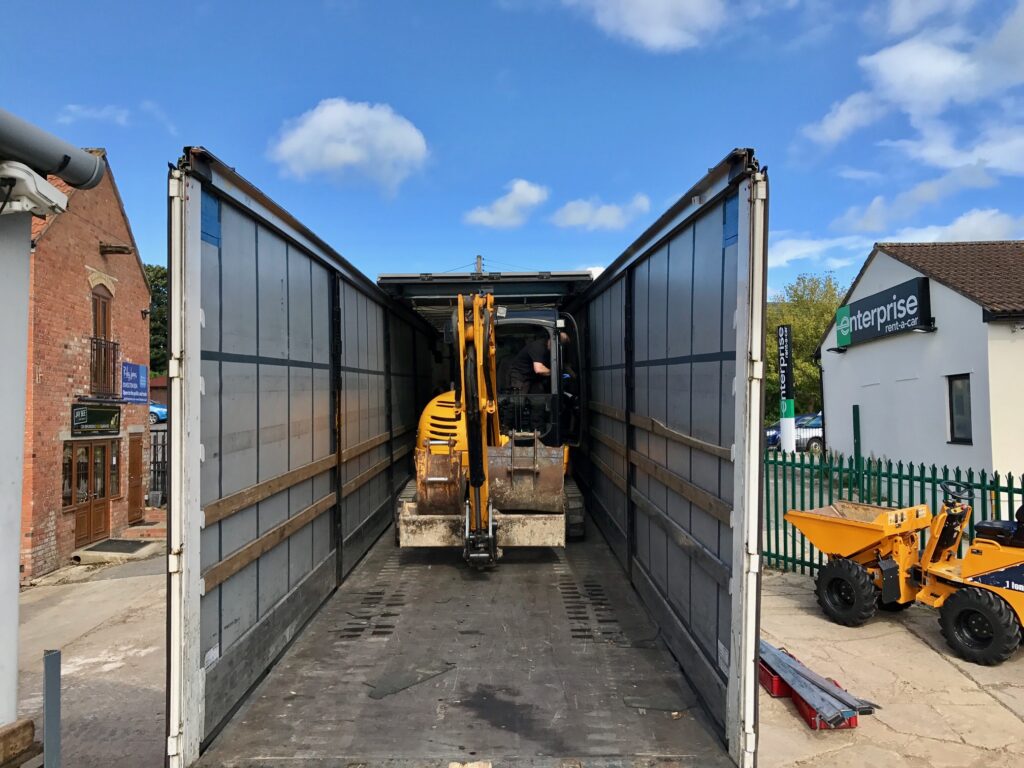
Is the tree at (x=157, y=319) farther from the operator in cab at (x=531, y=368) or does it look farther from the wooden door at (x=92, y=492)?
the operator in cab at (x=531, y=368)

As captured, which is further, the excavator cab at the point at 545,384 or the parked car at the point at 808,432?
the parked car at the point at 808,432

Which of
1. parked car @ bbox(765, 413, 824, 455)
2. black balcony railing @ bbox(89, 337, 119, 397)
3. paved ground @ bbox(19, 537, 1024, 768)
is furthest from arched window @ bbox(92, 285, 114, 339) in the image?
parked car @ bbox(765, 413, 824, 455)

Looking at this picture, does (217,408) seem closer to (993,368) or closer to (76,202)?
(76,202)

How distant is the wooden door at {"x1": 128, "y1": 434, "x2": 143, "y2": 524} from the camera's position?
45.1 ft

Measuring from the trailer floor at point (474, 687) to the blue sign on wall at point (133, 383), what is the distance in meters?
9.86

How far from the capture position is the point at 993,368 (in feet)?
34.4

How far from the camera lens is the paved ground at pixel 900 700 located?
13.1 ft

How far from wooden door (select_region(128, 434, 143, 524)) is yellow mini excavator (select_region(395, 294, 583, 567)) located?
9173 millimetres

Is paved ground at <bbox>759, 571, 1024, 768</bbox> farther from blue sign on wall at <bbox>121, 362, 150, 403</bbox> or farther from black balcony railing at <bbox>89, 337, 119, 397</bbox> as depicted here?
blue sign on wall at <bbox>121, 362, 150, 403</bbox>

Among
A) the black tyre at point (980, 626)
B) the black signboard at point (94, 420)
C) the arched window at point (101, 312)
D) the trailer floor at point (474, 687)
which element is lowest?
the black tyre at point (980, 626)

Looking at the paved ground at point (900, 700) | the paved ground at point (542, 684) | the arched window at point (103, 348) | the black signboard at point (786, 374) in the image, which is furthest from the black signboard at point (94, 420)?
the black signboard at point (786, 374)

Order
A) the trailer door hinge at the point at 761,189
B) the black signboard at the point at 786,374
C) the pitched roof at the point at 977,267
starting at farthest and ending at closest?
the black signboard at the point at 786,374 → the pitched roof at the point at 977,267 → the trailer door hinge at the point at 761,189

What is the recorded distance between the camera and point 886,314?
13.8m

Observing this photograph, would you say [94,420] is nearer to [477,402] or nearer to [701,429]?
[477,402]
